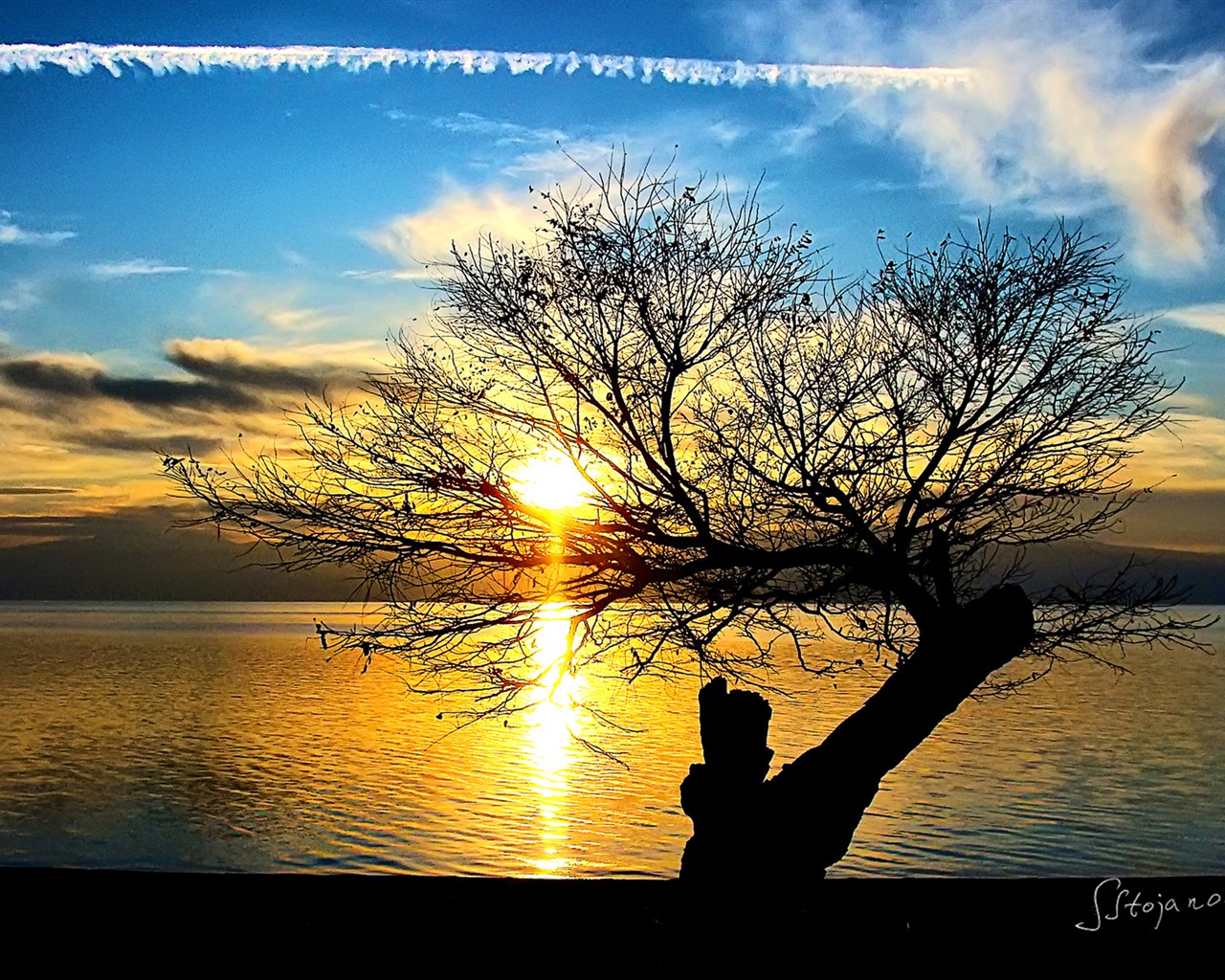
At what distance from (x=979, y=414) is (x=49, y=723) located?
45868 mm

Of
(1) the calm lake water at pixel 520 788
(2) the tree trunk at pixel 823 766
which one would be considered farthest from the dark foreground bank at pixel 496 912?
(1) the calm lake water at pixel 520 788

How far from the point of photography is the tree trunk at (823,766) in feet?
31.1

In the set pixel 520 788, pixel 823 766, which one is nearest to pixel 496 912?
pixel 823 766

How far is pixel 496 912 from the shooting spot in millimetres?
11656

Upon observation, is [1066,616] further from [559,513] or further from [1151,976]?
[559,513]

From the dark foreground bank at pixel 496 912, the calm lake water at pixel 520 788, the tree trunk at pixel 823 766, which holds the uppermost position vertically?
the tree trunk at pixel 823 766
